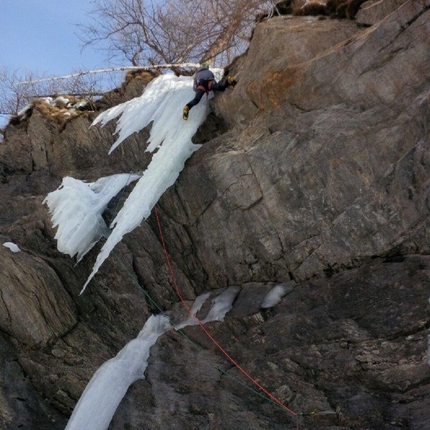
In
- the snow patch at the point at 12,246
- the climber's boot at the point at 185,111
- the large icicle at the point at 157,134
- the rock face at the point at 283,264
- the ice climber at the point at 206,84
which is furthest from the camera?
the ice climber at the point at 206,84

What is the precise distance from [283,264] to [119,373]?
240cm

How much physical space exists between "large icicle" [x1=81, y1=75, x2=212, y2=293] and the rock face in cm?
20

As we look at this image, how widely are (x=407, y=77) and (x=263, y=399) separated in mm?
4043

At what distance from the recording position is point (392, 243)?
222 inches

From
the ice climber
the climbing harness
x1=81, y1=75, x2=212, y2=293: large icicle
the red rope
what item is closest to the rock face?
the red rope

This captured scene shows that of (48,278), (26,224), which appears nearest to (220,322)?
(48,278)

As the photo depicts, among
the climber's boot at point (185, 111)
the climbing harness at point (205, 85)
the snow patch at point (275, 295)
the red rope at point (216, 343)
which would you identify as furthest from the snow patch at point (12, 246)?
the climbing harness at point (205, 85)

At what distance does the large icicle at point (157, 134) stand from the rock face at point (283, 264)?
0.20 meters

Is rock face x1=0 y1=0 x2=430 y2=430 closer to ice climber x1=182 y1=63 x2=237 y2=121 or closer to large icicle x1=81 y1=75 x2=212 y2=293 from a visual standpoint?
large icicle x1=81 y1=75 x2=212 y2=293

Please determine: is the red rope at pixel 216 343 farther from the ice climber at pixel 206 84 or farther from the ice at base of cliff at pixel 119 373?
the ice climber at pixel 206 84

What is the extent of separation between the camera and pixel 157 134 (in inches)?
347

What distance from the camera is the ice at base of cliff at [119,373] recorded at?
18.5 ft

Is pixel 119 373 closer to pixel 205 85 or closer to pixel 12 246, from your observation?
pixel 12 246

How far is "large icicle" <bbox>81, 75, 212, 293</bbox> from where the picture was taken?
7312 millimetres
